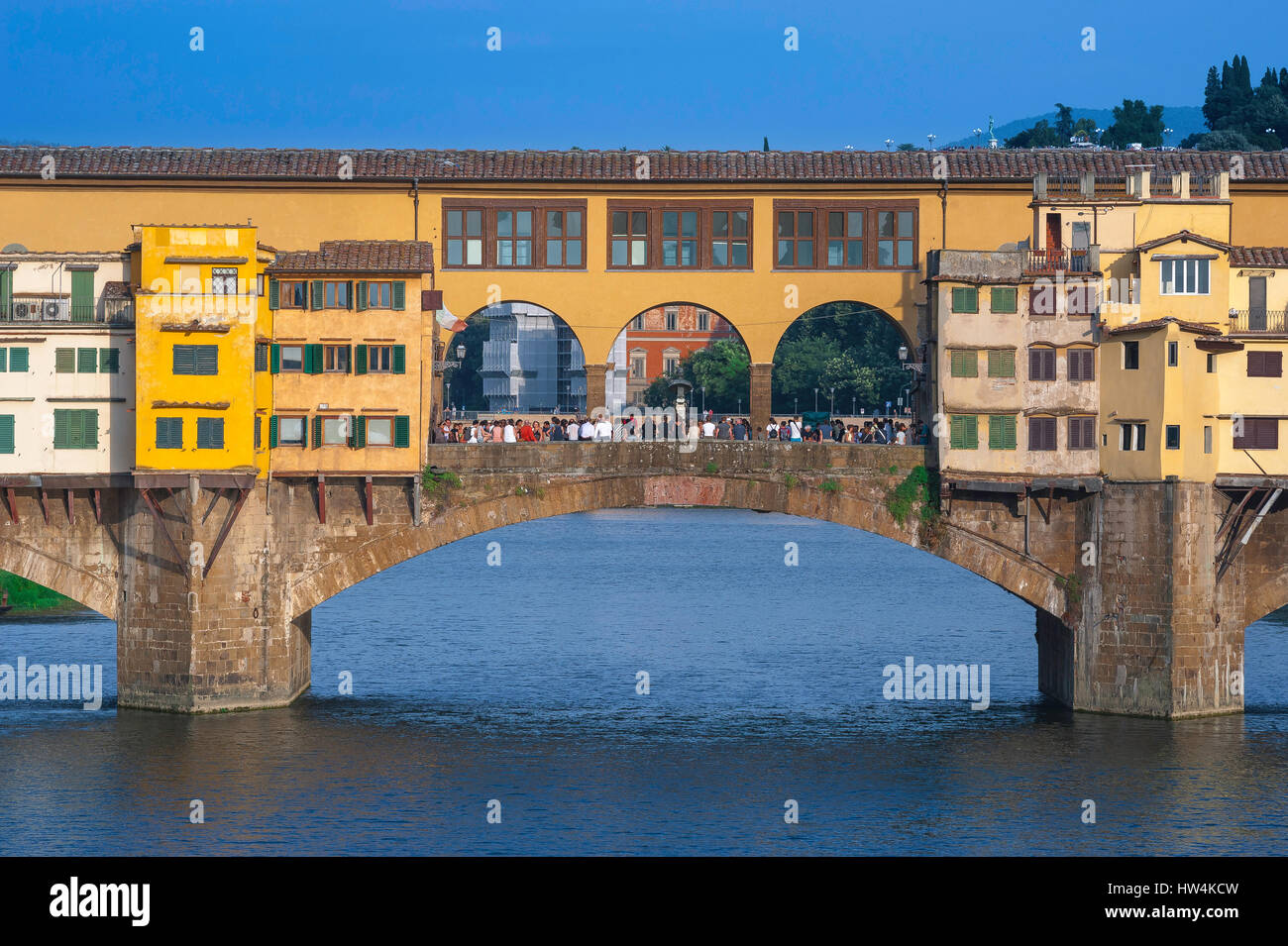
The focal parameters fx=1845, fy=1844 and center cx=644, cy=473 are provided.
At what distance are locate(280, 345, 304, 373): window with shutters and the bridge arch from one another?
251 inches

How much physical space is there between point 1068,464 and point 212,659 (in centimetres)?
2881

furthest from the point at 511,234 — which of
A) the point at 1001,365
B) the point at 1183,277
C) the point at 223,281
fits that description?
the point at 1183,277

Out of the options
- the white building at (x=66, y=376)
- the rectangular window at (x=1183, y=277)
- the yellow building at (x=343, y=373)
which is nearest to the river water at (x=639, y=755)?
the white building at (x=66, y=376)

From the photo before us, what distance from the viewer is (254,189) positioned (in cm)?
6425

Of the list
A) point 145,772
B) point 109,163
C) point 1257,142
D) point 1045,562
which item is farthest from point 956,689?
point 1257,142

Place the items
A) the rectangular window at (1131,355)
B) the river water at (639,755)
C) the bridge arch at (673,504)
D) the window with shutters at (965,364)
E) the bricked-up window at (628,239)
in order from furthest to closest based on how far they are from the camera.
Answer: the bricked-up window at (628,239), the bridge arch at (673,504), the window with shutters at (965,364), the rectangular window at (1131,355), the river water at (639,755)

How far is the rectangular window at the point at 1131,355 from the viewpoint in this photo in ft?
198

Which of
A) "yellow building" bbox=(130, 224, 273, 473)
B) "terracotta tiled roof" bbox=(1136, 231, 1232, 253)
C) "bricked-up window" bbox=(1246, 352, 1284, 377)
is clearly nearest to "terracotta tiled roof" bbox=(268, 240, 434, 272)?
"yellow building" bbox=(130, 224, 273, 473)

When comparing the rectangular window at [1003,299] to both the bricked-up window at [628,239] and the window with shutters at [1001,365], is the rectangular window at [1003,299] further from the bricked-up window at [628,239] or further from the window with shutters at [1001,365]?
the bricked-up window at [628,239]

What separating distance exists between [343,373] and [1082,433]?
24.7 meters

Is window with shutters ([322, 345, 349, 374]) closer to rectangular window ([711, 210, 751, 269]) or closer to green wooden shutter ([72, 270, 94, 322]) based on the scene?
green wooden shutter ([72, 270, 94, 322])

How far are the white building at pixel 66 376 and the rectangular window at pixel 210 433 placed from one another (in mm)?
2924

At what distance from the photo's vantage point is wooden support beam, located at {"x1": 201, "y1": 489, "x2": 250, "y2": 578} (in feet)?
194
